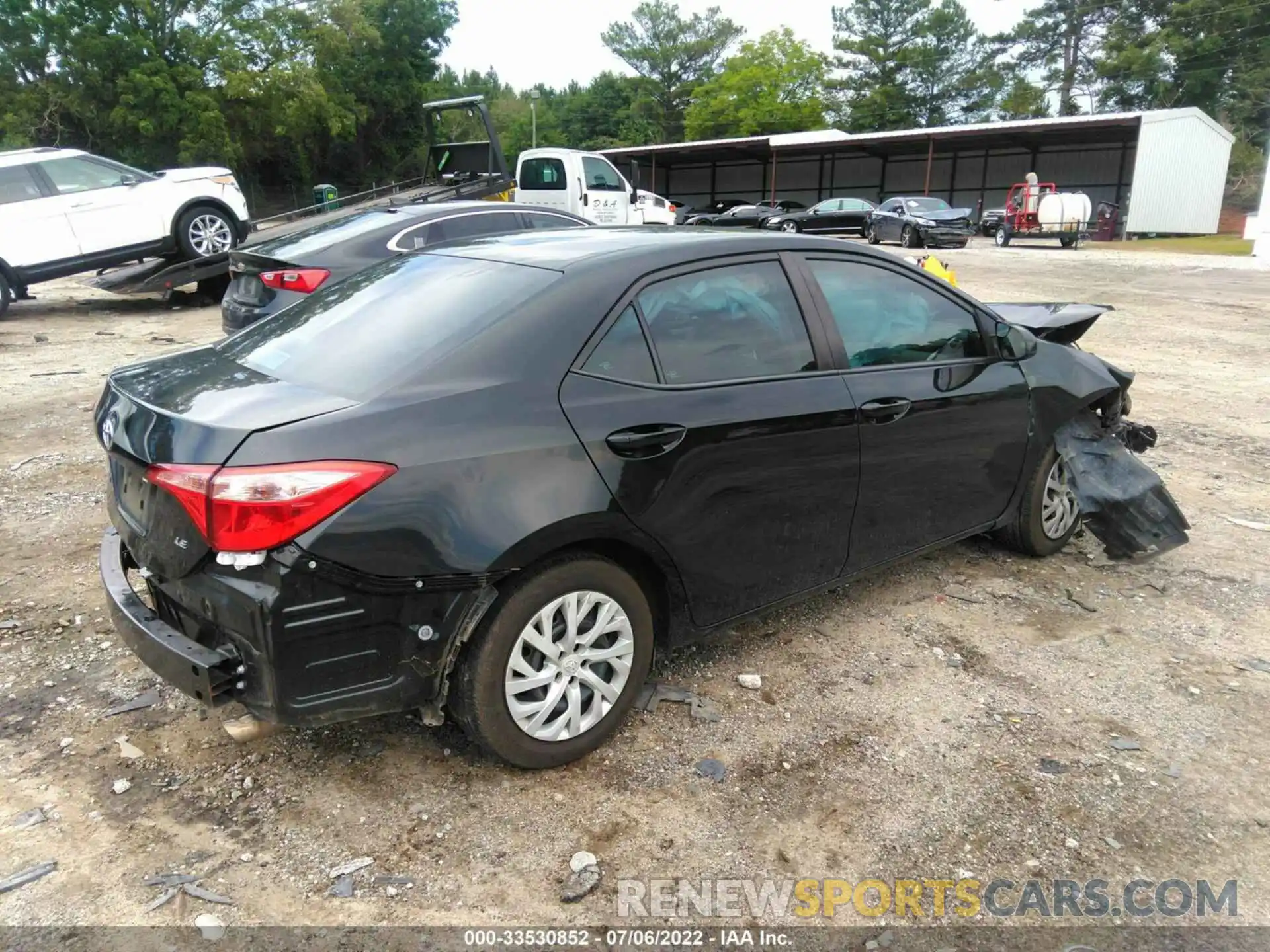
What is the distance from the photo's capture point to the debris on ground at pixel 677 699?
3193 mm

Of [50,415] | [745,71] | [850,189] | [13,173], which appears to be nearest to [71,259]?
[13,173]

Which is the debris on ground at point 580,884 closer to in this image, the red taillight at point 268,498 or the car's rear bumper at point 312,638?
the car's rear bumper at point 312,638

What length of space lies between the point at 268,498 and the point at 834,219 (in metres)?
28.9

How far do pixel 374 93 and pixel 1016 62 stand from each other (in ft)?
143

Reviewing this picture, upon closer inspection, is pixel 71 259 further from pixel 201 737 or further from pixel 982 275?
pixel 982 275

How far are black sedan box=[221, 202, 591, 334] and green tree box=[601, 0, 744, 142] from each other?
69.7 metres

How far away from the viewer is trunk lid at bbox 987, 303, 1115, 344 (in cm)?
479

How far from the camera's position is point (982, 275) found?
59.4 ft

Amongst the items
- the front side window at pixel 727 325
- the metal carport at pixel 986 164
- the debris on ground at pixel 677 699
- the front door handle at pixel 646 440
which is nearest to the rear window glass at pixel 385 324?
the front side window at pixel 727 325

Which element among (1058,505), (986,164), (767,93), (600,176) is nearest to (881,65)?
(767,93)

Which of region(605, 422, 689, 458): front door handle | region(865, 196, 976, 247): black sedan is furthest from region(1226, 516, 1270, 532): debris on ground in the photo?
region(865, 196, 976, 247): black sedan

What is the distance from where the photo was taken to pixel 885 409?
3.46 metres

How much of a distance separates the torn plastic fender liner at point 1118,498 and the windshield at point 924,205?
23979 millimetres

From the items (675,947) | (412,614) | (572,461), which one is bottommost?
(675,947)
